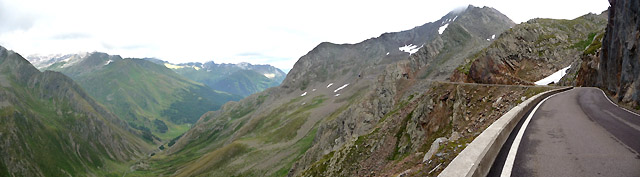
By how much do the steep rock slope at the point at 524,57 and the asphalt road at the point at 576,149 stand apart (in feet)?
159

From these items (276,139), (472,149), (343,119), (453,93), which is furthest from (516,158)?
(276,139)

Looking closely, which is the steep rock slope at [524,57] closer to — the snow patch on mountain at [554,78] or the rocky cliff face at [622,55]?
the snow patch on mountain at [554,78]

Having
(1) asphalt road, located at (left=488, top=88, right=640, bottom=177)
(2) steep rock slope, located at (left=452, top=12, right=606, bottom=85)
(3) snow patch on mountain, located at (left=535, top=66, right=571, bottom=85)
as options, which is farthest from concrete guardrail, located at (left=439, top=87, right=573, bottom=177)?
(3) snow patch on mountain, located at (left=535, top=66, right=571, bottom=85)

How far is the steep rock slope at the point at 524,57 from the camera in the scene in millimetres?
60969

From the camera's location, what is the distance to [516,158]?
27.0ft

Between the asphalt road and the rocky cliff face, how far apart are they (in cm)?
1029

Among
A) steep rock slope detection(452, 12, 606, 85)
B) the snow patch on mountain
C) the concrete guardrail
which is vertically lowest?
the snow patch on mountain

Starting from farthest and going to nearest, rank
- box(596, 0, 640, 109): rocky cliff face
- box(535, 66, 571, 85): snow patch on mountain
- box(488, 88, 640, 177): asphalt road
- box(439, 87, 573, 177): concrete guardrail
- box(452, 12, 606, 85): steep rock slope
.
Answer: box(452, 12, 606, 85): steep rock slope < box(535, 66, 571, 85): snow patch on mountain < box(596, 0, 640, 109): rocky cliff face < box(488, 88, 640, 177): asphalt road < box(439, 87, 573, 177): concrete guardrail

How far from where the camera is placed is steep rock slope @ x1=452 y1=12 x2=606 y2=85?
200 feet

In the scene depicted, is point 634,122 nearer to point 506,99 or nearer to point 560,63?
point 506,99

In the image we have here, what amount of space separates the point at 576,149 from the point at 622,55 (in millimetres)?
25520

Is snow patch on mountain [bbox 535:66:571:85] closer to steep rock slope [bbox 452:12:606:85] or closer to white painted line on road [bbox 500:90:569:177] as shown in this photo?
steep rock slope [bbox 452:12:606:85]

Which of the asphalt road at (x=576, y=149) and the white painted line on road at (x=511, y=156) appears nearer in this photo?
the white painted line on road at (x=511, y=156)

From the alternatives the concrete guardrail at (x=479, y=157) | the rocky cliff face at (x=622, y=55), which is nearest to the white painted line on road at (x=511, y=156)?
the concrete guardrail at (x=479, y=157)
